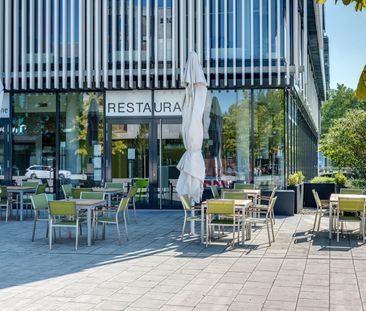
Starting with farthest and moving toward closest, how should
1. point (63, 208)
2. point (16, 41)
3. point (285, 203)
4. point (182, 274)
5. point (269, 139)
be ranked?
point (16, 41) → point (269, 139) → point (285, 203) → point (63, 208) → point (182, 274)

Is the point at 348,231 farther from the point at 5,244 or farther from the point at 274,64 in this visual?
the point at 5,244

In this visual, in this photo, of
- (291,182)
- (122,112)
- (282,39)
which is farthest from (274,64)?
(122,112)

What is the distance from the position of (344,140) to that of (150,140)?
7.20 meters

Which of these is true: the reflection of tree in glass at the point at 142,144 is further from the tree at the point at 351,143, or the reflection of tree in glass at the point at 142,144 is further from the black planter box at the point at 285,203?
the tree at the point at 351,143

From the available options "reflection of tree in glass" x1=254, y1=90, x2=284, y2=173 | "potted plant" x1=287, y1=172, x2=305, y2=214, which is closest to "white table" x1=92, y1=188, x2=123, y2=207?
"reflection of tree in glass" x1=254, y1=90, x2=284, y2=173

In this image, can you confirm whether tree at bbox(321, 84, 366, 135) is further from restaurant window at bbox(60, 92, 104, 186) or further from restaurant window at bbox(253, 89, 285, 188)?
restaurant window at bbox(60, 92, 104, 186)

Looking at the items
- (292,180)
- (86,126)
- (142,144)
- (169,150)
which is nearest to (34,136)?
(86,126)

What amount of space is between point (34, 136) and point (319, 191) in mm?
9269

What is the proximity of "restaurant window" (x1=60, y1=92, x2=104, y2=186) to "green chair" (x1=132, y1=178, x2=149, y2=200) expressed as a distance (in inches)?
46.8

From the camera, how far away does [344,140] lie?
61.0 ft

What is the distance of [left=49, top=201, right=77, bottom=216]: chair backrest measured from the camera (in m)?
9.19

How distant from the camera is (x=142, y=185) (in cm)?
1600

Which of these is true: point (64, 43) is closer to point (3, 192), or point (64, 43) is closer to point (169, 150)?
point (169, 150)

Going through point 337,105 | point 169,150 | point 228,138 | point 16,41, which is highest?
point 337,105
